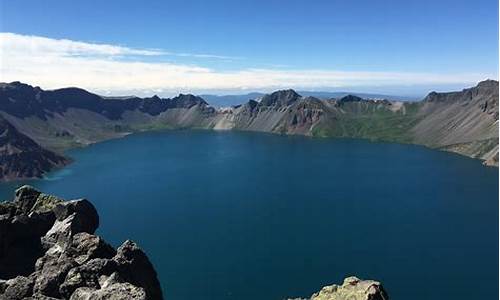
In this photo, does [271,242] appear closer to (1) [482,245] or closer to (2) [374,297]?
(1) [482,245]

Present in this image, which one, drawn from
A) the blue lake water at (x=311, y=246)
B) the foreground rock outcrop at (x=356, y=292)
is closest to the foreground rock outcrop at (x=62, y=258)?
the foreground rock outcrop at (x=356, y=292)

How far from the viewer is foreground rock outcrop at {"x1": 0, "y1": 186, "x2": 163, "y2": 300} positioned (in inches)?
1459

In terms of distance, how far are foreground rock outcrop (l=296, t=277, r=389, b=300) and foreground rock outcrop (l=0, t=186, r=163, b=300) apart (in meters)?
16.6

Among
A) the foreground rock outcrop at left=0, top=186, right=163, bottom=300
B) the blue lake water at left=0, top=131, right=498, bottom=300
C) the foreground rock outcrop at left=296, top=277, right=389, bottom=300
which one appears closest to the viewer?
the foreground rock outcrop at left=0, top=186, right=163, bottom=300

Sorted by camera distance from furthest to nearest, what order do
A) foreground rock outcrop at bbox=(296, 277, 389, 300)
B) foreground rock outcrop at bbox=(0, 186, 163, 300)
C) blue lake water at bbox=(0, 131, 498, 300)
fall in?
1. blue lake water at bbox=(0, 131, 498, 300)
2. foreground rock outcrop at bbox=(296, 277, 389, 300)
3. foreground rock outcrop at bbox=(0, 186, 163, 300)

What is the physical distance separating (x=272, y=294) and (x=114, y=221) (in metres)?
86.0

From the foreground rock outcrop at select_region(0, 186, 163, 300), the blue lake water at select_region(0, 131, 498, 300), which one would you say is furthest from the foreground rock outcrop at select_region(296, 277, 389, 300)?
the blue lake water at select_region(0, 131, 498, 300)

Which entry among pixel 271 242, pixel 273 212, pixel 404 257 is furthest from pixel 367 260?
pixel 273 212

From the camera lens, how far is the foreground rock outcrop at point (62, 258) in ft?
122

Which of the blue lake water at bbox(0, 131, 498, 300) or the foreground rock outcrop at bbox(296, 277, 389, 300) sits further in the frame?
the blue lake water at bbox(0, 131, 498, 300)

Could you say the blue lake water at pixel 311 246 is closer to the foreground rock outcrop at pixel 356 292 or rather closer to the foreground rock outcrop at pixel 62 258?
the foreground rock outcrop at pixel 62 258

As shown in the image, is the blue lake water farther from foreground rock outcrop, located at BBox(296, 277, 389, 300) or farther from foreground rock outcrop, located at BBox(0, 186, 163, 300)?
foreground rock outcrop, located at BBox(296, 277, 389, 300)

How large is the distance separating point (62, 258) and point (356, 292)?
25600 millimetres

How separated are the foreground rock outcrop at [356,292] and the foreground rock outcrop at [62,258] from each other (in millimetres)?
16574
